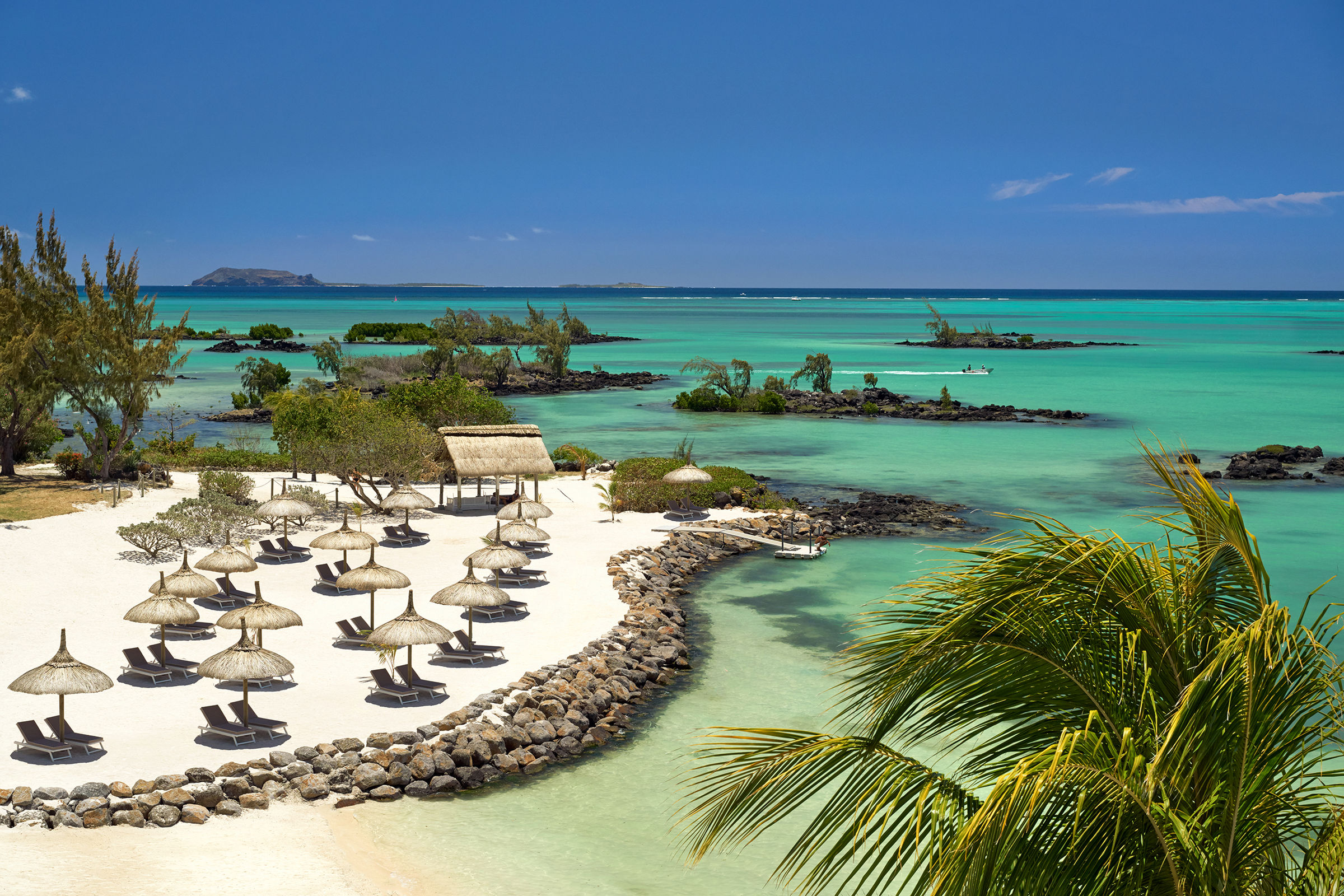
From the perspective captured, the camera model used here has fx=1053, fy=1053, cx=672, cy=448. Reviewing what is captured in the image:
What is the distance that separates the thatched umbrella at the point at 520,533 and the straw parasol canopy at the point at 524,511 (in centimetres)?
169

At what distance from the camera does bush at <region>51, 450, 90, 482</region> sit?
31828 mm

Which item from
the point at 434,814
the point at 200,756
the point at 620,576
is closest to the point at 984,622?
the point at 434,814

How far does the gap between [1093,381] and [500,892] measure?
234ft

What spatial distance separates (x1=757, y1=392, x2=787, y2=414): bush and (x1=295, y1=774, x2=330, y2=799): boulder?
46.5 metres

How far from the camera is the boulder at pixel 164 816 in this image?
11930 millimetres

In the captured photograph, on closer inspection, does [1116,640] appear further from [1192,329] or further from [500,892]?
[1192,329]

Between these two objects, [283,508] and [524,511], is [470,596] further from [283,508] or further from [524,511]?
[283,508]

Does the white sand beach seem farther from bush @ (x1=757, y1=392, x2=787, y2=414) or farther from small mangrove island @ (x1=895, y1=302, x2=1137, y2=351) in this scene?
small mangrove island @ (x1=895, y1=302, x2=1137, y2=351)

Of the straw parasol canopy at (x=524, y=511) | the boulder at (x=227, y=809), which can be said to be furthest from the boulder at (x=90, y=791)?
the straw parasol canopy at (x=524, y=511)

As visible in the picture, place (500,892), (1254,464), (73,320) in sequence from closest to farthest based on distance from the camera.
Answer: (500,892) < (73,320) < (1254,464)

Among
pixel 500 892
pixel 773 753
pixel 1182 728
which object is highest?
pixel 1182 728

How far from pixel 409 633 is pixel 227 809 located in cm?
406

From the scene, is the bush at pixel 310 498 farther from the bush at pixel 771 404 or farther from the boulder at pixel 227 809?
the bush at pixel 771 404

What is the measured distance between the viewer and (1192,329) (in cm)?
14175
